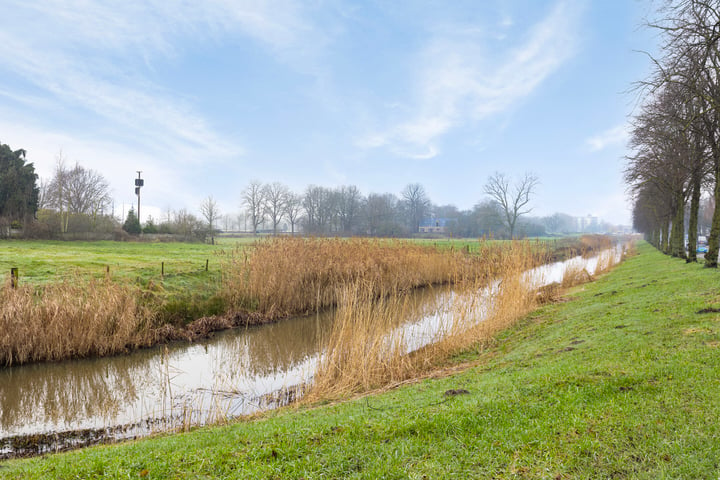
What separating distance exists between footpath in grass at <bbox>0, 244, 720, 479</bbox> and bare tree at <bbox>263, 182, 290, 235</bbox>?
2277 inches

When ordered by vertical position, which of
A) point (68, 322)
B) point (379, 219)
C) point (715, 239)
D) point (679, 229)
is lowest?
point (68, 322)

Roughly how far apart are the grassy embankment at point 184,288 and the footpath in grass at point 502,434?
5069 mm

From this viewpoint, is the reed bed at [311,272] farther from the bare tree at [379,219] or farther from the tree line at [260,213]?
the bare tree at [379,219]

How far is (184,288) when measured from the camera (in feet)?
40.5

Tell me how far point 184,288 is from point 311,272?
13.1 feet

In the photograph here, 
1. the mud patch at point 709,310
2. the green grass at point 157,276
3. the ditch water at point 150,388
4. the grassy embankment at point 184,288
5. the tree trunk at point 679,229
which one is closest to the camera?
the ditch water at point 150,388

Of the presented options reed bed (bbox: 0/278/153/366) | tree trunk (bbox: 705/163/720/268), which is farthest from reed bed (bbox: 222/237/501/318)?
tree trunk (bbox: 705/163/720/268)

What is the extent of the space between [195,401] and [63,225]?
29.6 meters

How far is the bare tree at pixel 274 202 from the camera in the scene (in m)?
61.4

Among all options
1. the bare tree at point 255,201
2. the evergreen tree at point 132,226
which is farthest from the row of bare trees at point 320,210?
the evergreen tree at point 132,226

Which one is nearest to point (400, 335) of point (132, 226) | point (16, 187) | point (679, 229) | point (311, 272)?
point (311, 272)

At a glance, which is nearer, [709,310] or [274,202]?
[709,310]

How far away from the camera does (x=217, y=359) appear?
8.77 meters

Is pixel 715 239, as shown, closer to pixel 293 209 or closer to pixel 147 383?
pixel 147 383
